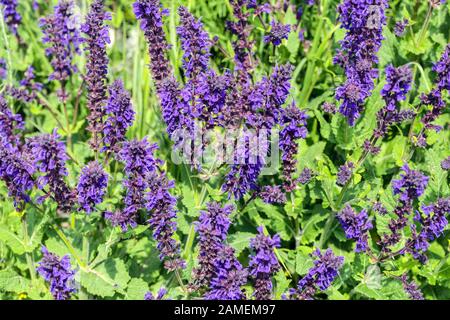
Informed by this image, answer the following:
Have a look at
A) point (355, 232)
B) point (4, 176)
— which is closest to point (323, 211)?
point (355, 232)

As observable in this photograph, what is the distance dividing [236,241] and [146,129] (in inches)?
69.1

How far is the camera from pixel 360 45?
4.10 metres

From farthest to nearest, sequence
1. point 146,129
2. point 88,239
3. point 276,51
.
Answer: point 146,129
point 276,51
point 88,239

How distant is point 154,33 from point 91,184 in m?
1.19

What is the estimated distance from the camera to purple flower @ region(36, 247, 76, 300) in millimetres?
3781

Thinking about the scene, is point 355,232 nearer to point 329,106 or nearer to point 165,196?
point 329,106

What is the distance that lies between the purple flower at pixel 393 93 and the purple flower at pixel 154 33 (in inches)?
62.6

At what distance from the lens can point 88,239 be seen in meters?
4.66

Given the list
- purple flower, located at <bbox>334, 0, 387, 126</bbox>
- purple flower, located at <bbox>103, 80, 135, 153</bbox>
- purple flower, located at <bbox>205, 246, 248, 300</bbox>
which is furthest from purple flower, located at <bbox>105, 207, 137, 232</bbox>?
purple flower, located at <bbox>334, 0, 387, 126</bbox>

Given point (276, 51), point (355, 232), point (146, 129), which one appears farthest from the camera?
point (146, 129)

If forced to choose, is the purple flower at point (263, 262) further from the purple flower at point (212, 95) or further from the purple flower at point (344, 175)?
the purple flower at point (212, 95)

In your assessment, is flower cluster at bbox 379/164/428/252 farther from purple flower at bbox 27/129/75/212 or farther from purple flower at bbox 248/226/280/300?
purple flower at bbox 27/129/75/212
